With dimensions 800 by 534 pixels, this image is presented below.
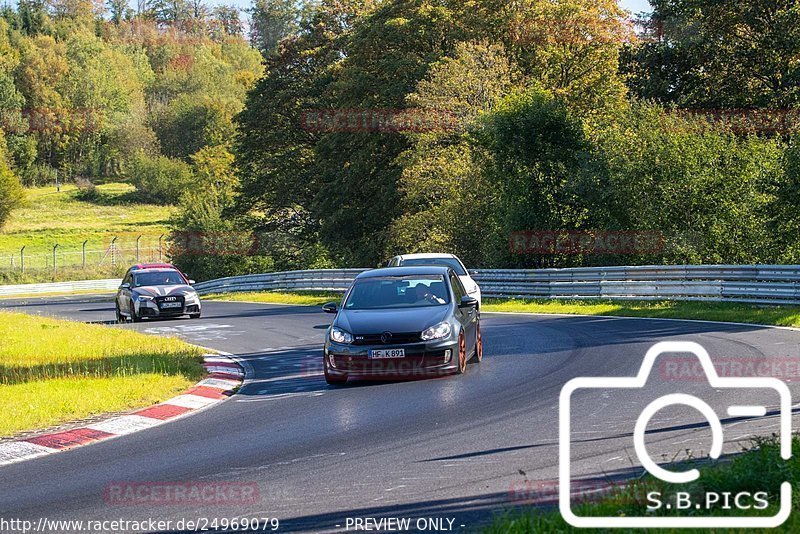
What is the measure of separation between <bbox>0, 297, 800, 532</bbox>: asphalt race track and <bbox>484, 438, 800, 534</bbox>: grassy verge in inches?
18.0

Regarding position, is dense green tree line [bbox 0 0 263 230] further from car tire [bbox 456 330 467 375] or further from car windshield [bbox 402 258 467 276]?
car tire [bbox 456 330 467 375]

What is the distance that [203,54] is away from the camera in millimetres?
176500

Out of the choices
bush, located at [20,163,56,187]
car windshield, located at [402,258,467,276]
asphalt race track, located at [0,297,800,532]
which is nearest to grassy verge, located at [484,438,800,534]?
asphalt race track, located at [0,297,800,532]

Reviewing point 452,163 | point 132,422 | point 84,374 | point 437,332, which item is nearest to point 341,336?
point 437,332

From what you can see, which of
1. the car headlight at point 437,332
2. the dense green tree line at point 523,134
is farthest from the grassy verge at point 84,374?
the dense green tree line at point 523,134

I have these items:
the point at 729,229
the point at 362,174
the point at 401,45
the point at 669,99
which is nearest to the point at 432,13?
the point at 401,45

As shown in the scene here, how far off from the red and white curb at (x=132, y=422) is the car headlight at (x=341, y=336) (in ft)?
5.14

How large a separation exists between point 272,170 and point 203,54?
126581 millimetres

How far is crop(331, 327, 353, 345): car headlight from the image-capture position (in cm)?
1322

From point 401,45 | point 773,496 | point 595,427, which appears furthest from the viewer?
point 401,45

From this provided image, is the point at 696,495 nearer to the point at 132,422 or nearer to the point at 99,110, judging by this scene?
the point at 132,422

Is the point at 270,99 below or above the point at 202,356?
above

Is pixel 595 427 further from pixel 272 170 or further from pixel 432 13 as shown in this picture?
pixel 272 170

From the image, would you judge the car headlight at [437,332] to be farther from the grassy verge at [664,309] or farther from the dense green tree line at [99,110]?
the dense green tree line at [99,110]
